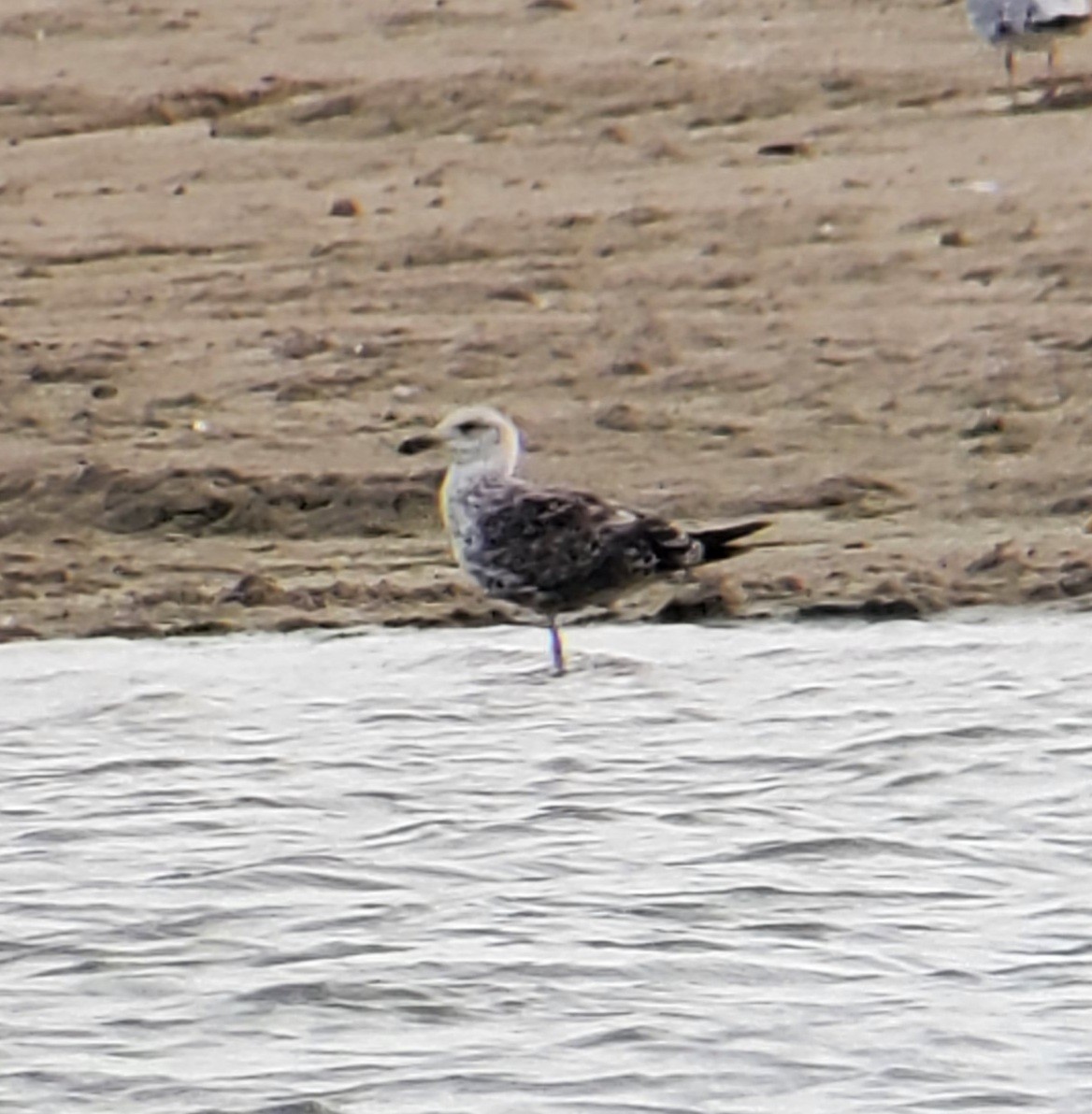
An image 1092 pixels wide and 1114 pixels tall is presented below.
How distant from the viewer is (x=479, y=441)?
27.3 feet

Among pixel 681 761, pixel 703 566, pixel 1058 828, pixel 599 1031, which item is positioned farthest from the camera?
pixel 703 566

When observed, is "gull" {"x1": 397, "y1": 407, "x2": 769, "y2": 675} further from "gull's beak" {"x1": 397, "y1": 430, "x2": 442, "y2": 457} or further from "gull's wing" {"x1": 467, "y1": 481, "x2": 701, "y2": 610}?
"gull's beak" {"x1": 397, "y1": 430, "x2": 442, "y2": 457}

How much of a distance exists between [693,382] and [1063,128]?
123 inches

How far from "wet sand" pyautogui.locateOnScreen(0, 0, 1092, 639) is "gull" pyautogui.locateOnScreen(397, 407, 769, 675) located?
595 millimetres

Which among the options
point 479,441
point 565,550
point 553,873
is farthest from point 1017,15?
point 553,873

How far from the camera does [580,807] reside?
6664mm

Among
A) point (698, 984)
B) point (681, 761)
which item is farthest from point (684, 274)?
point (698, 984)

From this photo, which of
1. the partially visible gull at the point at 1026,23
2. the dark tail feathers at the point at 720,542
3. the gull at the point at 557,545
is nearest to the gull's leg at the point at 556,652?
the gull at the point at 557,545

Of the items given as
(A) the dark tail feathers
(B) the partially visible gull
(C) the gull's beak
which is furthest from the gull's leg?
(B) the partially visible gull

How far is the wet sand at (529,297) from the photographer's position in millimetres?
9227

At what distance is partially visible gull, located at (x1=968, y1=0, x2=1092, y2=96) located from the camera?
1352 centimetres

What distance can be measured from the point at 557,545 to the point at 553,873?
5.82 ft

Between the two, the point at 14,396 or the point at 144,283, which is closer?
the point at 14,396

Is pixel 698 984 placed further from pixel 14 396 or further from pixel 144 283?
pixel 144 283
